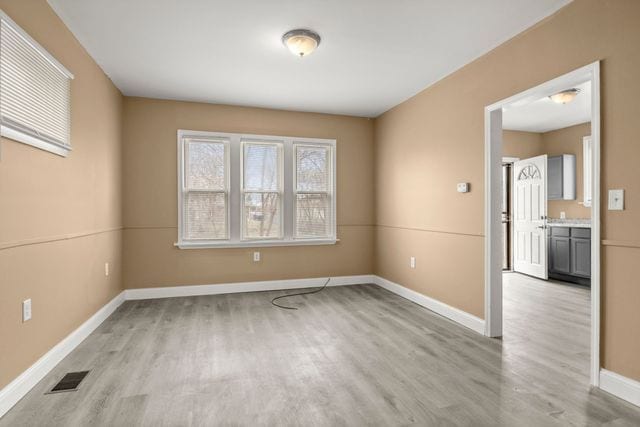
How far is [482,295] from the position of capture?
3367mm

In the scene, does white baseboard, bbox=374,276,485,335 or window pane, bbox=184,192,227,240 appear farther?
window pane, bbox=184,192,227,240

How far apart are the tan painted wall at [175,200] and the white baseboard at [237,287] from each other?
7cm

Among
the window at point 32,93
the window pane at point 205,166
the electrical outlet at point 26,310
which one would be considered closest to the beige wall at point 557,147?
the window pane at point 205,166

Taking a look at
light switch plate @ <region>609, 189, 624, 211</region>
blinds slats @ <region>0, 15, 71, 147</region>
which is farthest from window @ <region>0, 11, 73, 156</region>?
light switch plate @ <region>609, 189, 624, 211</region>

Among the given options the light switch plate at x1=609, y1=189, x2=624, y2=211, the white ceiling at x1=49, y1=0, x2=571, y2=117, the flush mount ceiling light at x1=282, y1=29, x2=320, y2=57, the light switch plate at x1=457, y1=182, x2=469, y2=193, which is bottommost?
the light switch plate at x1=609, y1=189, x2=624, y2=211

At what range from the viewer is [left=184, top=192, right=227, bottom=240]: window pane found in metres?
4.78

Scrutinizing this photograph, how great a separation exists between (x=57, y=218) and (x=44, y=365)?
1030mm

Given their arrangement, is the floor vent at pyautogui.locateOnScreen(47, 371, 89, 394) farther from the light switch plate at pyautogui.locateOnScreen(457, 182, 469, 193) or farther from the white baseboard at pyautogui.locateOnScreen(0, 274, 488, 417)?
the light switch plate at pyautogui.locateOnScreen(457, 182, 469, 193)

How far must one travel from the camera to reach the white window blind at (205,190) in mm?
4777

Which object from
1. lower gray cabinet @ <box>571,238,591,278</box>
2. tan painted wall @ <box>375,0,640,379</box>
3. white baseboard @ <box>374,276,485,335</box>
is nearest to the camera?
tan painted wall @ <box>375,0,640,379</box>

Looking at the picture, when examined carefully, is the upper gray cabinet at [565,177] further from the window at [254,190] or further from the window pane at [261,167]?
the window pane at [261,167]

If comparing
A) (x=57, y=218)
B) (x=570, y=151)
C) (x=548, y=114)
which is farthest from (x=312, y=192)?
(x=570, y=151)

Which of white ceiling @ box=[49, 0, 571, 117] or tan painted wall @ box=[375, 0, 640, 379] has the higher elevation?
white ceiling @ box=[49, 0, 571, 117]

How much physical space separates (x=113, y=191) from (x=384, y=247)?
11.9 ft
